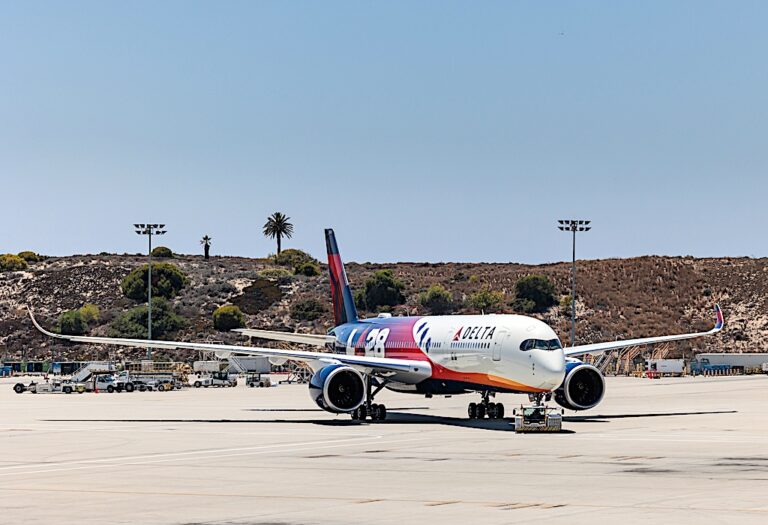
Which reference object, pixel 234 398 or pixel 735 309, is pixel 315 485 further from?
pixel 735 309

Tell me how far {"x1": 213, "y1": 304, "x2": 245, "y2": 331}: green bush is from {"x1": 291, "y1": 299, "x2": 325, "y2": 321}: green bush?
35.1ft

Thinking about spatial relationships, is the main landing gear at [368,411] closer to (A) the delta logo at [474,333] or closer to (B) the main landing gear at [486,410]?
(B) the main landing gear at [486,410]

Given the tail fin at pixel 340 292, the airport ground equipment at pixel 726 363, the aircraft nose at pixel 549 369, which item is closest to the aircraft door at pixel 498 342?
the aircraft nose at pixel 549 369

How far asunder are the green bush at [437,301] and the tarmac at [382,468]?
5028 inches

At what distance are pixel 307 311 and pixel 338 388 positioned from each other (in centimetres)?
13891

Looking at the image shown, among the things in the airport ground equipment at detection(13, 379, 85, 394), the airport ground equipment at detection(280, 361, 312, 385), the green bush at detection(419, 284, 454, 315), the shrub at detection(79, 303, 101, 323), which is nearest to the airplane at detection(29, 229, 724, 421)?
the airport ground equipment at detection(13, 379, 85, 394)

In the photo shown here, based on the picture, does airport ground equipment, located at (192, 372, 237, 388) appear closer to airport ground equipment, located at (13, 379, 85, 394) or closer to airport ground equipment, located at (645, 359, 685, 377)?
airport ground equipment, located at (13, 379, 85, 394)

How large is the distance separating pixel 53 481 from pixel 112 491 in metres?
3.38

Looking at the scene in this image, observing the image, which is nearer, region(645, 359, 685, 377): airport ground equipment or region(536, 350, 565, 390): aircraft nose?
region(536, 350, 565, 390): aircraft nose

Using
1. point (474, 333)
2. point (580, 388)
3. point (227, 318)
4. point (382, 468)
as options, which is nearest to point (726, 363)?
point (227, 318)

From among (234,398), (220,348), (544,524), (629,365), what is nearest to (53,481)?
(544,524)

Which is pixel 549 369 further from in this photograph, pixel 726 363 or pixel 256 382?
pixel 726 363

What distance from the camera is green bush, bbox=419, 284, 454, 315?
195 m

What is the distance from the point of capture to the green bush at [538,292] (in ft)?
637
